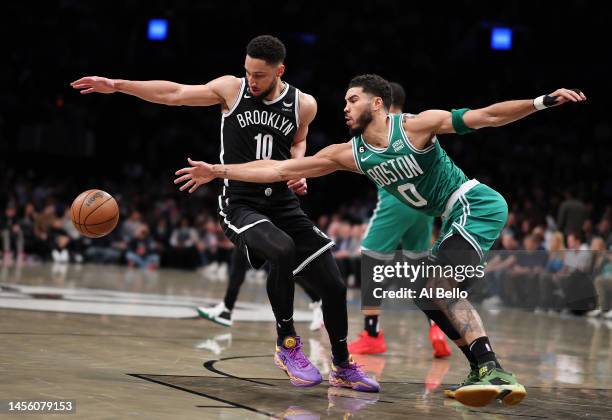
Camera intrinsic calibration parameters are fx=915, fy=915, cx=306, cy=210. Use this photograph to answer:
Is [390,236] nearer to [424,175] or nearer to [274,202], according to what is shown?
[274,202]

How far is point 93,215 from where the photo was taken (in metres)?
6.69

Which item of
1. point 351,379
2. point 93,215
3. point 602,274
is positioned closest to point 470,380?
point 351,379

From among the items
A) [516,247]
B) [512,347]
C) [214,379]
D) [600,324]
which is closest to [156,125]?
[516,247]

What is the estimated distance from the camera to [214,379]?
5.45 meters

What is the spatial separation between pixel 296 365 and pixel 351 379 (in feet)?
1.13

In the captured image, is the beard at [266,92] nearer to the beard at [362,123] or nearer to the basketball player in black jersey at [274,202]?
the basketball player in black jersey at [274,202]

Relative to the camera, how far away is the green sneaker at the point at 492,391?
4711 millimetres

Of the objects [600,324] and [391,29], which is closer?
[600,324]

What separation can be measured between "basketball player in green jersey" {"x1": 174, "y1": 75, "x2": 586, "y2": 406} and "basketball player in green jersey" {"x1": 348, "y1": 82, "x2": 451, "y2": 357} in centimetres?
183

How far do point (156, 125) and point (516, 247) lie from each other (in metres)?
13.1

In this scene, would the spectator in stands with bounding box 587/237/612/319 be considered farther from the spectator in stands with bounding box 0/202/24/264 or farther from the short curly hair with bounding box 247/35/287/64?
the spectator in stands with bounding box 0/202/24/264

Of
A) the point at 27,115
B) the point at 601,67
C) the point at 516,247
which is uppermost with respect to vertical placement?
the point at 601,67

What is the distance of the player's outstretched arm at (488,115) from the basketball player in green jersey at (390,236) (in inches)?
86.7

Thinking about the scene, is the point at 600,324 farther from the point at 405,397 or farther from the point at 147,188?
the point at 147,188
